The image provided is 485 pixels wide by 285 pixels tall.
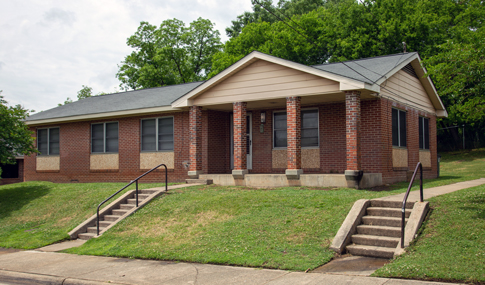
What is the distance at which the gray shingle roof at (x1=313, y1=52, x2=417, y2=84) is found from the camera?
1423 centimetres

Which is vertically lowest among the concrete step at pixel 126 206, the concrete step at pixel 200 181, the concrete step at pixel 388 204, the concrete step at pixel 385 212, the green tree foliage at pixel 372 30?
the concrete step at pixel 126 206

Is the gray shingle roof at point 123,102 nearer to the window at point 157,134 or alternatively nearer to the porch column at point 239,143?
the window at point 157,134

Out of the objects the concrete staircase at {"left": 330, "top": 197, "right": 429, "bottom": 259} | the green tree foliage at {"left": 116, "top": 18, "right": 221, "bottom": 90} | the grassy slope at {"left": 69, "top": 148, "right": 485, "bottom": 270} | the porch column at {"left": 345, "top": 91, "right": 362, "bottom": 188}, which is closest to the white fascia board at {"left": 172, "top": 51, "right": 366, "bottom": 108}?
the porch column at {"left": 345, "top": 91, "right": 362, "bottom": 188}

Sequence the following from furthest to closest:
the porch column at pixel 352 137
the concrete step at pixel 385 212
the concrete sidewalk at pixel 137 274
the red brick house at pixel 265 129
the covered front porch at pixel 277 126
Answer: the red brick house at pixel 265 129, the covered front porch at pixel 277 126, the porch column at pixel 352 137, the concrete step at pixel 385 212, the concrete sidewalk at pixel 137 274

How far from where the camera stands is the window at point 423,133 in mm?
18828

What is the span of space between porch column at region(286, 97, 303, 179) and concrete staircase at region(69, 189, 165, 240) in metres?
4.22

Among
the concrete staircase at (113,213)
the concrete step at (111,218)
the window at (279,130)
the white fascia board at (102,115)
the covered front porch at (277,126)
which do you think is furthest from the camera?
the white fascia board at (102,115)

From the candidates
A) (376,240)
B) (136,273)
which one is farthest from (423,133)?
(136,273)

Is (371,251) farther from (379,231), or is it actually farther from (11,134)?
(11,134)

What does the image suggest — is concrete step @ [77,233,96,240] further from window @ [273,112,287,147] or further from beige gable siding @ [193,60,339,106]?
window @ [273,112,287,147]

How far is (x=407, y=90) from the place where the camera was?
16906 mm

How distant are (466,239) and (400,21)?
27564 millimetres

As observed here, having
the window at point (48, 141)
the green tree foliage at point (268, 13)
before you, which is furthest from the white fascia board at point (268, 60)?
the green tree foliage at point (268, 13)

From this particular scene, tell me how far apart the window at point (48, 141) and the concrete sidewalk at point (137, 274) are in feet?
42.8
